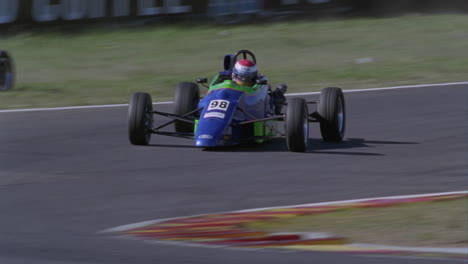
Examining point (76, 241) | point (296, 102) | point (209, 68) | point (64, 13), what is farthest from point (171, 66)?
point (76, 241)

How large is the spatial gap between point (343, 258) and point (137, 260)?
1443 millimetres

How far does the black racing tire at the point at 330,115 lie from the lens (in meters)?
11.9

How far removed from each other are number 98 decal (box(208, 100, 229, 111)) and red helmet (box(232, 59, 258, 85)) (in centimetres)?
80

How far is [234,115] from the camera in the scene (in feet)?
37.1

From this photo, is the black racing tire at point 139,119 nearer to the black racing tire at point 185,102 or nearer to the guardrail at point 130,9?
the black racing tire at point 185,102

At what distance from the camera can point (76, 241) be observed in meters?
6.97

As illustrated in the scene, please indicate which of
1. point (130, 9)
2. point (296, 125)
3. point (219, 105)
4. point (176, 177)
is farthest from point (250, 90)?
point (130, 9)

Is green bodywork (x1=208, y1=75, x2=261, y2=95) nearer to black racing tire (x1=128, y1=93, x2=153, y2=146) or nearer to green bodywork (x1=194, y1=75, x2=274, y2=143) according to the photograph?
green bodywork (x1=194, y1=75, x2=274, y2=143)

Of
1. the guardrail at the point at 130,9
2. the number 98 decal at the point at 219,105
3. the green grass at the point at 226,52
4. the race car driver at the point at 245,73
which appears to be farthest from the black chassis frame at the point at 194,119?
the guardrail at the point at 130,9

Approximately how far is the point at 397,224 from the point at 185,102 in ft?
18.5

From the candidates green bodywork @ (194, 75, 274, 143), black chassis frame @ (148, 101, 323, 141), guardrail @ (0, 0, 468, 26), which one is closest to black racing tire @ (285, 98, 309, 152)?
black chassis frame @ (148, 101, 323, 141)

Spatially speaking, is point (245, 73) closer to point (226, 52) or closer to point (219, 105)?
point (219, 105)

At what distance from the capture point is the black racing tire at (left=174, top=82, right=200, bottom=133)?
40.5 feet

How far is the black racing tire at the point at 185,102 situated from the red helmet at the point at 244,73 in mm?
743
